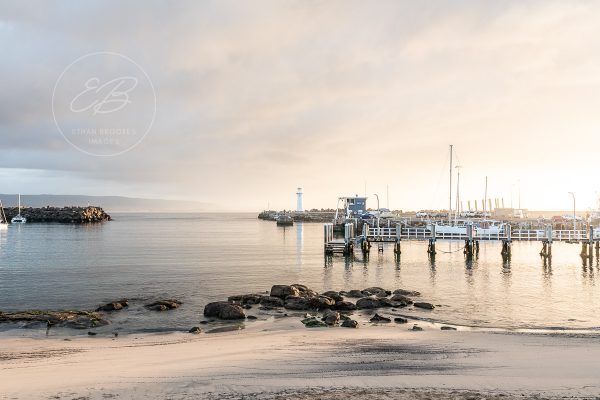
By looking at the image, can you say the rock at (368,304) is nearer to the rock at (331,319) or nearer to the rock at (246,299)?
the rock at (331,319)

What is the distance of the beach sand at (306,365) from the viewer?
438 inches

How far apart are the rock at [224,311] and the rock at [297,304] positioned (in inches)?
125

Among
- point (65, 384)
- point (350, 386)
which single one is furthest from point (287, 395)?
point (65, 384)

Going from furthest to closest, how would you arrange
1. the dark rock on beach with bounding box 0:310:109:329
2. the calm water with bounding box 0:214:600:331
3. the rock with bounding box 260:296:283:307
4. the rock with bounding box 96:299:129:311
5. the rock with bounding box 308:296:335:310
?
the rock with bounding box 260:296:283:307 → the rock with bounding box 308:296:335:310 → the rock with bounding box 96:299:129:311 → the calm water with bounding box 0:214:600:331 → the dark rock on beach with bounding box 0:310:109:329

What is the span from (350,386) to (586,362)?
7.92m

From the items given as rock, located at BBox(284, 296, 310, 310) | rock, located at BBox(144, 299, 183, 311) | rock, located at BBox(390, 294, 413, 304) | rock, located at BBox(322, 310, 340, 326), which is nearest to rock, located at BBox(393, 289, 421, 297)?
rock, located at BBox(390, 294, 413, 304)

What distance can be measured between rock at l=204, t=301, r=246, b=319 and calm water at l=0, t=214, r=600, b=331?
0.99m

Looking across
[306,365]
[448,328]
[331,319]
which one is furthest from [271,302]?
[306,365]

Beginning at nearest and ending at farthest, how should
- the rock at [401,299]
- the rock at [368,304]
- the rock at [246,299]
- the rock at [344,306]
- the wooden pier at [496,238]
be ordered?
1. the rock at [344,306]
2. the rock at [368,304]
3. the rock at [401,299]
4. the rock at [246,299]
5. the wooden pier at [496,238]

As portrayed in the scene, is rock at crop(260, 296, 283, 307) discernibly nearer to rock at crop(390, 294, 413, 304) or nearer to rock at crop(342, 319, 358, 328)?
rock at crop(342, 319, 358, 328)

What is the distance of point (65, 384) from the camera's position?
11.7m

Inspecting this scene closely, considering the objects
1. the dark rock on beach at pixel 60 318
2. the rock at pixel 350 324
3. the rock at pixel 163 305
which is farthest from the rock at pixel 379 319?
the dark rock on beach at pixel 60 318

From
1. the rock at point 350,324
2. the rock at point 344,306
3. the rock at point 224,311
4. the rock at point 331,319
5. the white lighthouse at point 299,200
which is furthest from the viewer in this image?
the white lighthouse at point 299,200

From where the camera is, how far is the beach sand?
1113cm
